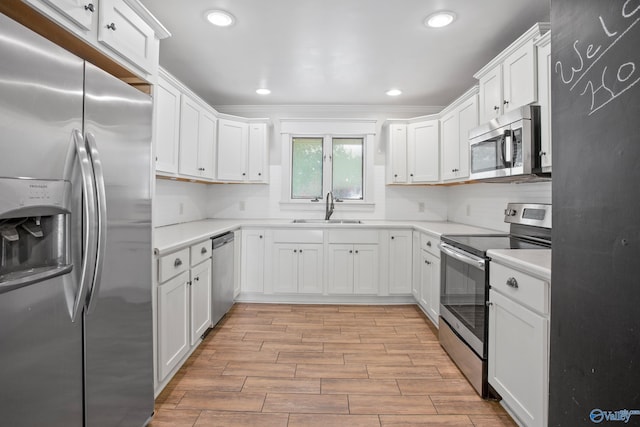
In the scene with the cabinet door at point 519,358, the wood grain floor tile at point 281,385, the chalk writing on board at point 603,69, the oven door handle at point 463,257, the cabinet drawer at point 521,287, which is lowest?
the wood grain floor tile at point 281,385

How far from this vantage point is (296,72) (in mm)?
3059

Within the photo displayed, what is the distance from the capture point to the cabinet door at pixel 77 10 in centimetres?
109

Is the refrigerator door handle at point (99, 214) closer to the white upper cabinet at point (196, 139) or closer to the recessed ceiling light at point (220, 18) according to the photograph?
the recessed ceiling light at point (220, 18)

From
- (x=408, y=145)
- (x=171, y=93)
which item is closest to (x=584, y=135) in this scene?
(x=171, y=93)

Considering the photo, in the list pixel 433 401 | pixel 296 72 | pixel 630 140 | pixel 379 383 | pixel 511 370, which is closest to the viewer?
pixel 630 140

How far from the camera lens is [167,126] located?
2455mm

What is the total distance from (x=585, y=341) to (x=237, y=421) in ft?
5.36

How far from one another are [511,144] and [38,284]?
7.98 ft

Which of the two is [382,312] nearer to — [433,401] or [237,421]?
[433,401]

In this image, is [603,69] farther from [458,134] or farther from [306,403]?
[458,134]

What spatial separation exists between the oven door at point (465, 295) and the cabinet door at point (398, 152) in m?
1.49

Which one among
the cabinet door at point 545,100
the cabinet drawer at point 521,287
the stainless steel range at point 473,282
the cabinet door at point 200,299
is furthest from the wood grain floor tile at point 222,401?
the cabinet door at point 545,100

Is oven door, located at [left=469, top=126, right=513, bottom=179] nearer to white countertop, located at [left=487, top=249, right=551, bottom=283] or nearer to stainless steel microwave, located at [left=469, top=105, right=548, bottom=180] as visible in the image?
stainless steel microwave, located at [left=469, top=105, right=548, bottom=180]

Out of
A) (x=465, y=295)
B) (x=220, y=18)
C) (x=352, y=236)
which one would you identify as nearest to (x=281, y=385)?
(x=465, y=295)
